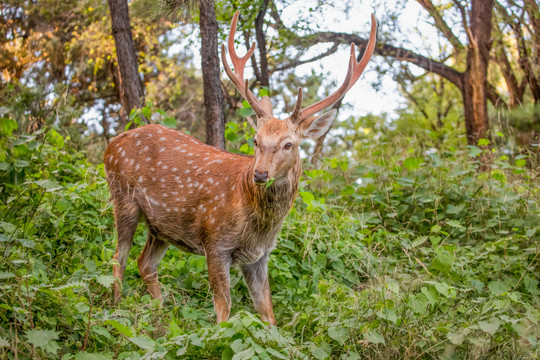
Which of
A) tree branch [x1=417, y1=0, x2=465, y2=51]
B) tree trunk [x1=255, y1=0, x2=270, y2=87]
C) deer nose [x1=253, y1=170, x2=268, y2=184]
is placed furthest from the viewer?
tree branch [x1=417, y1=0, x2=465, y2=51]

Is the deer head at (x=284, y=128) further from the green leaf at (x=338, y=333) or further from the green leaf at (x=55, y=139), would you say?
the green leaf at (x=55, y=139)

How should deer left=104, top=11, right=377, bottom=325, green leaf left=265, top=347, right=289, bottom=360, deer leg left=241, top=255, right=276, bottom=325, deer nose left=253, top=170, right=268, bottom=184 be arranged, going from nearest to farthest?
1. green leaf left=265, top=347, right=289, bottom=360
2. deer nose left=253, top=170, right=268, bottom=184
3. deer left=104, top=11, right=377, bottom=325
4. deer leg left=241, top=255, right=276, bottom=325

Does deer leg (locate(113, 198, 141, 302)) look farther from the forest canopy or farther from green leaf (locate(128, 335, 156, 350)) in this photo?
green leaf (locate(128, 335, 156, 350))

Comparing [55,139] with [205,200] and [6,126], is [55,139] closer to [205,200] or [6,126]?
[6,126]

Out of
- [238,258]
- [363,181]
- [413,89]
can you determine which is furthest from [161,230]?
[413,89]

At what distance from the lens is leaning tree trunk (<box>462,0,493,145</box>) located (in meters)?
10.9

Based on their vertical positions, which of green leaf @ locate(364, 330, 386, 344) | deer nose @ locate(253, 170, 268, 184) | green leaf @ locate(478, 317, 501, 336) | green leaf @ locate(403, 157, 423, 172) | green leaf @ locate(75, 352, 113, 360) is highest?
deer nose @ locate(253, 170, 268, 184)

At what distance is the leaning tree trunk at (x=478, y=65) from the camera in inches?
428

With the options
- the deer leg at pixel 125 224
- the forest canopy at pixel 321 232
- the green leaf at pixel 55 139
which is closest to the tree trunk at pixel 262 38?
the forest canopy at pixel 321 232

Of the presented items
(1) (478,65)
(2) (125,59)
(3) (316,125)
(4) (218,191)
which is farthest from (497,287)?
(1) (478,65)

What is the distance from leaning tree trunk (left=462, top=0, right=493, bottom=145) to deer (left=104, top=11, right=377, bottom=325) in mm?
6152

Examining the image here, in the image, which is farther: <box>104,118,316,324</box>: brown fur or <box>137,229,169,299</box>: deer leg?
<box>137,229,169,299</box>: deer leg

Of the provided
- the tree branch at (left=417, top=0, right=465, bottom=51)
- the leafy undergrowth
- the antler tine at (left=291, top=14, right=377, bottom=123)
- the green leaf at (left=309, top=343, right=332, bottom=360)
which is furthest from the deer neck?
the tree branch at (left=417, top=0, right=465, bottom=51)

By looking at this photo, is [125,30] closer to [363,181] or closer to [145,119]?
[145,119]
